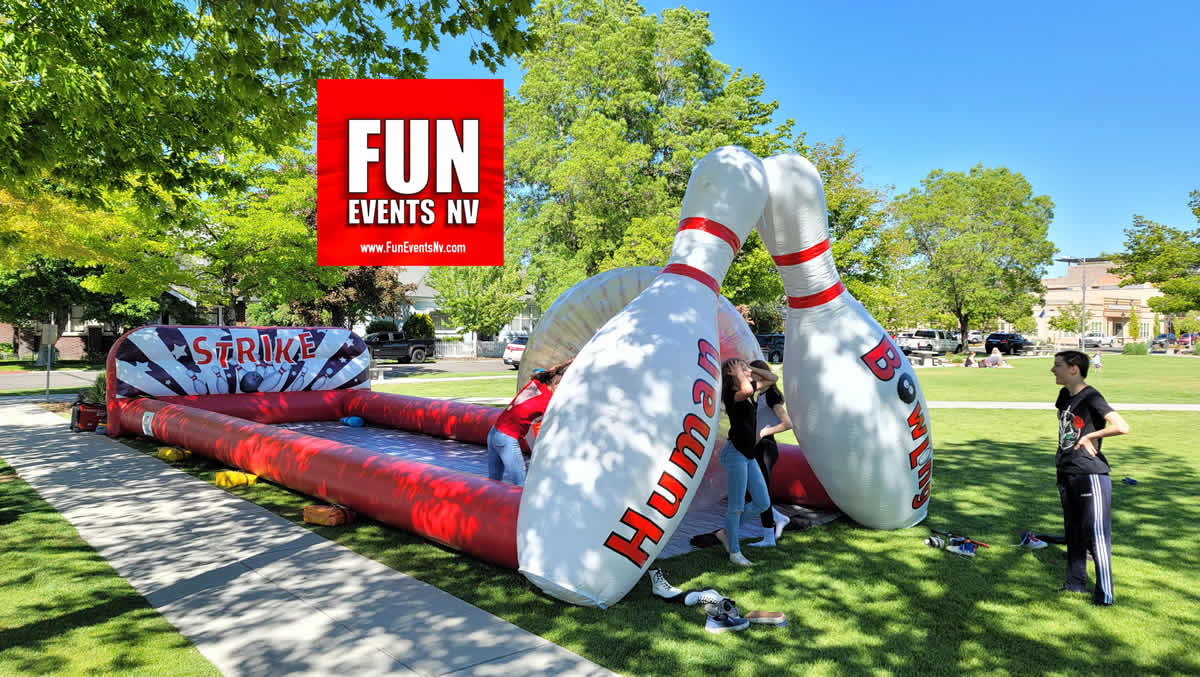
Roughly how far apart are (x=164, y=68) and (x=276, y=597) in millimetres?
7427

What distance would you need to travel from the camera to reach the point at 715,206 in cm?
608

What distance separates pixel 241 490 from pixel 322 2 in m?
6.11

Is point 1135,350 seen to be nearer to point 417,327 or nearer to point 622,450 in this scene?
point 417,327

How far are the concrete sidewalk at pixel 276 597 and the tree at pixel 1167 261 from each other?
2493cm

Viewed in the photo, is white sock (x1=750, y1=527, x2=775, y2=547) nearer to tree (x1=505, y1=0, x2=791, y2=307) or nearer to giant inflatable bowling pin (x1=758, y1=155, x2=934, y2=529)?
giant inflatable bowling pin (x1=758, y1=155, x2=934, y2=529)

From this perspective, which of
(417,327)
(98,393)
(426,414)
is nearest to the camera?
(426,414)

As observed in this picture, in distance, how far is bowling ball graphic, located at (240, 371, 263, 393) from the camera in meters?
13.9

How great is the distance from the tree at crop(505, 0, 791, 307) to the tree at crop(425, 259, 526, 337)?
274cm

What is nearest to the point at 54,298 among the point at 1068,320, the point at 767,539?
the point at 767,539

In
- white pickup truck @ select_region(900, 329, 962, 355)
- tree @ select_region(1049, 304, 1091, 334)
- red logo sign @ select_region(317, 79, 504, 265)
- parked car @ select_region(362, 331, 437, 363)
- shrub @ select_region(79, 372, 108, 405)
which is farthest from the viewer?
tree @ select_region(1049, 304, 1091, 334)

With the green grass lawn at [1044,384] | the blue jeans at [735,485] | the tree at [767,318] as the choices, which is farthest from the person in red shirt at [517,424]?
the tree at [767,318]

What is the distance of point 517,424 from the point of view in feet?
21.9

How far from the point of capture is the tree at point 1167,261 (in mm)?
21281

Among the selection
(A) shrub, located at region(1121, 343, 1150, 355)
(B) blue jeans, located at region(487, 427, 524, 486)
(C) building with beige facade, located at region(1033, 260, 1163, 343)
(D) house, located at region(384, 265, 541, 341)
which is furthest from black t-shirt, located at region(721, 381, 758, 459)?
(C) building with beige facade, located at region(1033, 260, 1163, 343)
